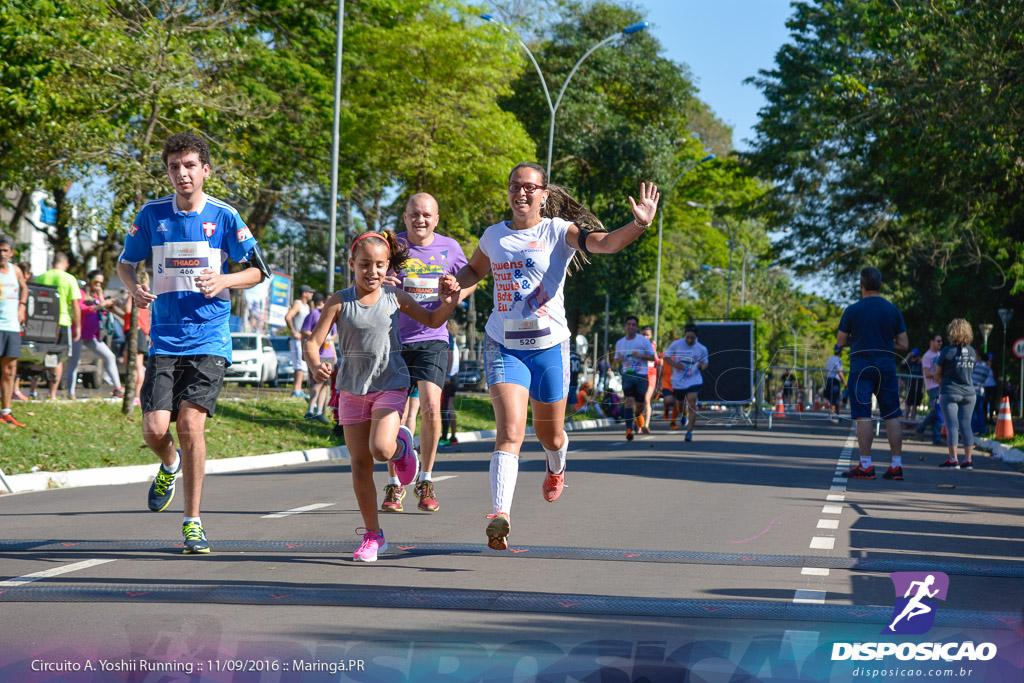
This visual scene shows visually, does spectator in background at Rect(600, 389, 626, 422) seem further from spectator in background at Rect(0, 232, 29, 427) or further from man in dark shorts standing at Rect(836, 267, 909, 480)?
spectator in background at Rect(0, 232, 29, 427)

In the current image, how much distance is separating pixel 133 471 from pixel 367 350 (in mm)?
6641

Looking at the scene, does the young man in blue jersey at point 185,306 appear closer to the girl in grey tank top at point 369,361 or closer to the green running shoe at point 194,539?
the green running shoe at point 194,539

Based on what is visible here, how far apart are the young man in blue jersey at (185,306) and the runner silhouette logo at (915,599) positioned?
379cm

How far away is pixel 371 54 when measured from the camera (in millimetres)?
28812

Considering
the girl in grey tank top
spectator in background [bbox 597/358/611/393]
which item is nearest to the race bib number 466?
the girl in grey tank top

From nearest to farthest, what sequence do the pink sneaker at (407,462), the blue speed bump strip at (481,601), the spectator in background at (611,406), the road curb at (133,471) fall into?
the blue speed bump strip at (481,601)
the pink sneaker at (407,462)
the road curb at (133,471)
the spectator in background at (611,406)

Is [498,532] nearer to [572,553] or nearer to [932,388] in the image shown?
[572,553]

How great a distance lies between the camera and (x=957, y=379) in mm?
15227

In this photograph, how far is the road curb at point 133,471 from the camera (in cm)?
1118

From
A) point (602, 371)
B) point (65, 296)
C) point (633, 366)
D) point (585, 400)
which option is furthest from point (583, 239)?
point (602, 371)

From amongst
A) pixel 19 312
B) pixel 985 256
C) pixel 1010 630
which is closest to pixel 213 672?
pixel 1010 630

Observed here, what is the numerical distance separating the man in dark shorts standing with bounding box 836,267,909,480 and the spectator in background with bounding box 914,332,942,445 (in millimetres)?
6749

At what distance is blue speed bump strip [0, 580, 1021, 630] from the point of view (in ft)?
17.1

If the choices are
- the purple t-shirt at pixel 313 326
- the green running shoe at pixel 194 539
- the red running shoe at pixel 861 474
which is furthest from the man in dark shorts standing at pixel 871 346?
the purple t-shirt at pixel 313 326
